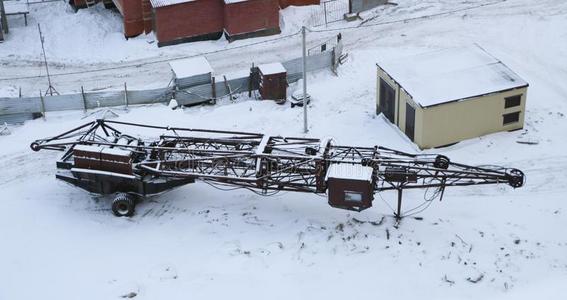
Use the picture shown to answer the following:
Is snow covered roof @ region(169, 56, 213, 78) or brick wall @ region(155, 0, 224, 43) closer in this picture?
snow covered roof @ region(169, 56, 213, 78)

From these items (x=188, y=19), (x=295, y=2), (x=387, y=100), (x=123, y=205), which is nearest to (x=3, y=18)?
(x=188, y=19)

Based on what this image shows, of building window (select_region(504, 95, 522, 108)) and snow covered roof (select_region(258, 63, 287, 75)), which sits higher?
snow covered roof (select_region(258, 63, 287, 75))

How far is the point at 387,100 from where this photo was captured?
3572 centimetres

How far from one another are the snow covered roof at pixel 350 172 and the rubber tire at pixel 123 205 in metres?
7.46

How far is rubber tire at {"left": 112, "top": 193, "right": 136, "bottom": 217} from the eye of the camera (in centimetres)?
2938

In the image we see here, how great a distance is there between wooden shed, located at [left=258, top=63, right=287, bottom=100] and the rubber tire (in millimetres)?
10672

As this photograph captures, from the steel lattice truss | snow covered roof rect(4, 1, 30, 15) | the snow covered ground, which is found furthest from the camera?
snow covered roof rect(4, 1, 30, 15)

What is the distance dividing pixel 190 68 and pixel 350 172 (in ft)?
46.2

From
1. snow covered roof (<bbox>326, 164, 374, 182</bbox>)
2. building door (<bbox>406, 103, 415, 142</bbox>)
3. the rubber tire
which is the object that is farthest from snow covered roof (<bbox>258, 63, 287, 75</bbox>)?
the rubber tire

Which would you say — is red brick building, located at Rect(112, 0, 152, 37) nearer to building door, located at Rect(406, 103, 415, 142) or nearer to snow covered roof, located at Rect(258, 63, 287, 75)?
snow covered roof, located at Rect(258, 63, 287, 75)

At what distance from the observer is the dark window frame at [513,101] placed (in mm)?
33781

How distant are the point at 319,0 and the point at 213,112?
14740 millimetres

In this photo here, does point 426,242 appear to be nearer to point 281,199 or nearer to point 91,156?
point 281,199

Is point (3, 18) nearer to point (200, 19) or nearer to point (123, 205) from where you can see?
point (200, 19)
